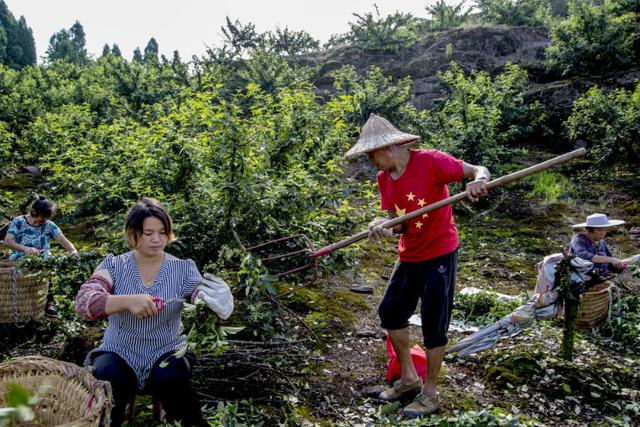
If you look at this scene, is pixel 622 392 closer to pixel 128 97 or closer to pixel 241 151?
pixel 241 151

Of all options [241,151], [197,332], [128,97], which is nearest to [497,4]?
[128,97]

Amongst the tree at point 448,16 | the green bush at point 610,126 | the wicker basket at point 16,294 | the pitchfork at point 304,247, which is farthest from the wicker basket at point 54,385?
the tree at point 448,16

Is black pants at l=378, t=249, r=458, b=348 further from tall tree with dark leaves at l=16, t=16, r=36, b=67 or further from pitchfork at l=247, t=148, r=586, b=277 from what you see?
tall tree with dark leaves at l=16, t=16, r=36, b=67

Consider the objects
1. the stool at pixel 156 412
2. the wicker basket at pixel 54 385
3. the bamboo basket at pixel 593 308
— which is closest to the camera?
the wicker basket at pixel 54 385

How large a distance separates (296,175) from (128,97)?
12567mm

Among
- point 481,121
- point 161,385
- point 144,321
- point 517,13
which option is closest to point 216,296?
point 144,321

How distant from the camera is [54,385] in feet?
7.94

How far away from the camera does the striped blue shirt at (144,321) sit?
264 cm

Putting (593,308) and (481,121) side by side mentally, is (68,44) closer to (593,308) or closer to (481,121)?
(481,121)

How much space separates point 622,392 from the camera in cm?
381

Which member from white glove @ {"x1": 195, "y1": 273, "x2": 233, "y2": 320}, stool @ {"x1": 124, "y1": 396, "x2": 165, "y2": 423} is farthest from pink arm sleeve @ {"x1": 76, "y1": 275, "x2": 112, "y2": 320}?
stool @ {"x1": 124, "y1": 396, "x2": 165, "y2": 423}

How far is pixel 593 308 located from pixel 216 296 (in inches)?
153

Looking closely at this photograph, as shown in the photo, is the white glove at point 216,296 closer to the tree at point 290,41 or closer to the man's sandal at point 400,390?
the man's sandal at point 400,390

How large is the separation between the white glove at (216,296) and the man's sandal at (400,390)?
1593mm
